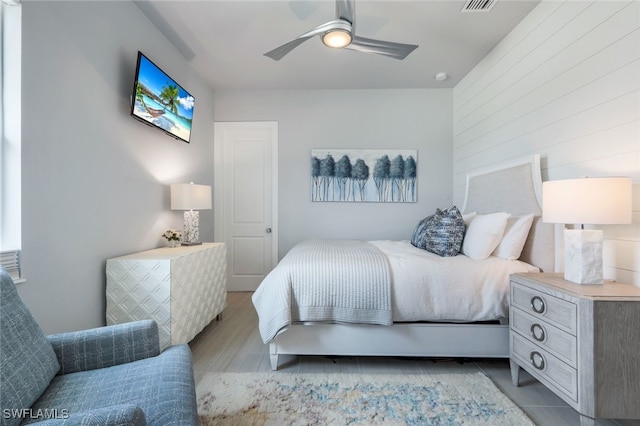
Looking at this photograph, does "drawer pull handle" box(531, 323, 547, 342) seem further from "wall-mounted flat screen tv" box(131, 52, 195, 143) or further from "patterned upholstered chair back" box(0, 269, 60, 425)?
"wall-mounted flat screen tv" box(131, 52, 195, 143)

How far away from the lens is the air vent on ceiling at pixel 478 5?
2.17m

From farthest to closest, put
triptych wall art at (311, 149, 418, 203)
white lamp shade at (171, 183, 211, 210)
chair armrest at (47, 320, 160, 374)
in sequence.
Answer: triptych wall art at (311, 149, 418, 203), white lamp shade at (171, 183, 211, 210), chair armrest at (47, 320, 160, 374)

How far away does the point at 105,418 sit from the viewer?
71cm

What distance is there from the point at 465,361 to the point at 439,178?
8.02 feet

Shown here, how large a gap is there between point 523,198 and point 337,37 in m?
1.96

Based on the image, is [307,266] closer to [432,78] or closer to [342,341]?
[342,341]

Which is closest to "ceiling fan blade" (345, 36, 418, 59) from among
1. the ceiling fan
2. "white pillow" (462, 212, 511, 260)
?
the ceiling fan

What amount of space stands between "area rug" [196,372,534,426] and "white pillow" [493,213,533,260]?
906 mm

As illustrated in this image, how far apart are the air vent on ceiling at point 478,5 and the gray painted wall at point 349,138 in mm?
1568

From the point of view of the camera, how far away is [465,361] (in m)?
2.12

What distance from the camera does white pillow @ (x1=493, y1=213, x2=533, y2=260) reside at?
6.93 feet

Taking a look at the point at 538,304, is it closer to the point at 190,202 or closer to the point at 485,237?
the point at 485,237

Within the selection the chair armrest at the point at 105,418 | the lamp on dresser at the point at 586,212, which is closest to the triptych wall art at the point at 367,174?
the lamp on dresser at the point at 586,212

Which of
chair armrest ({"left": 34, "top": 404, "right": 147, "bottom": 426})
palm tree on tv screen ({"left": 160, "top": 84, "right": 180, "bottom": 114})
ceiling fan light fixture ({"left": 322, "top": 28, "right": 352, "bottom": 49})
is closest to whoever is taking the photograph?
chair armrest ({"left": 34, "top": 404, "right": 147, "bottom": 426})
